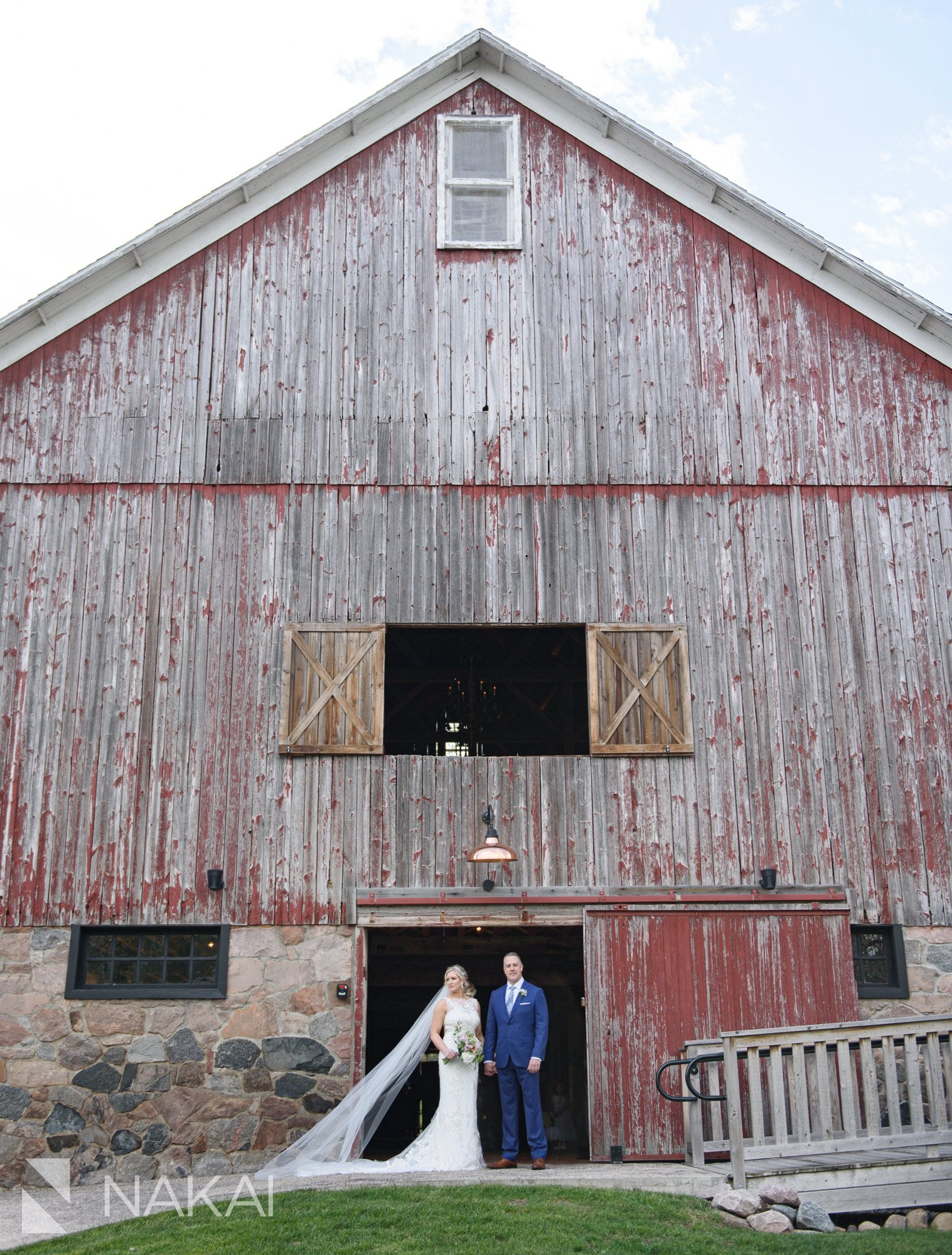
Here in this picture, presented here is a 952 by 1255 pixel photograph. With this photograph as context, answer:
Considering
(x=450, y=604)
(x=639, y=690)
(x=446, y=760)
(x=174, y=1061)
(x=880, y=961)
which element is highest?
(x=450, y=604)

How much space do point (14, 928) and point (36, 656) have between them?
2.37m

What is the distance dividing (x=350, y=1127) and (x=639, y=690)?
4.42 metres

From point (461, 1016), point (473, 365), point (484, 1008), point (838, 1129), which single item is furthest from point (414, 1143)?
point (484, 1008)

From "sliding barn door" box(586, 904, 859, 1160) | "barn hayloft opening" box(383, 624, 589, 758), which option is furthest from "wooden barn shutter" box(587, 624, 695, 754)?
"barn hayloft opening" box(383, 624, 589, 758)

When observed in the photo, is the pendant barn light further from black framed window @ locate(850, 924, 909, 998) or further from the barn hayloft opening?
the barn hayloft opening

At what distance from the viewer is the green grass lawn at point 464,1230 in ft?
22.5

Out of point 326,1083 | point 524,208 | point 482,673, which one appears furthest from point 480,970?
point 524,208

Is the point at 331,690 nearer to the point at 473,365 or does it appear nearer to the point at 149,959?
the point at 149,959

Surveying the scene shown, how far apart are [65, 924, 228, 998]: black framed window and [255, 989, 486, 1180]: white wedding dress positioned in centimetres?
145

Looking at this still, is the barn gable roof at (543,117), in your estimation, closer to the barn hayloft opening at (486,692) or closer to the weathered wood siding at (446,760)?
the weathered wood siding at (446,760)

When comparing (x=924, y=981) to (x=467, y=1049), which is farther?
(x=924, y=981)

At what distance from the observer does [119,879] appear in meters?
10.4

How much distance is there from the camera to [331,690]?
35.3 ft

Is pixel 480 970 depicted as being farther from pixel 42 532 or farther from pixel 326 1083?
pixel 42 532
